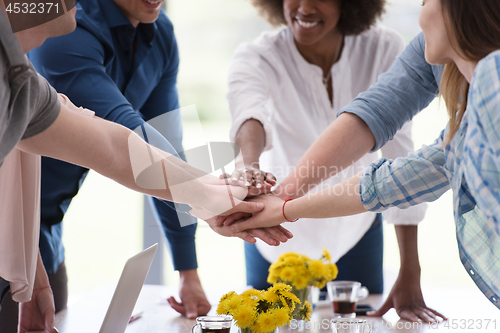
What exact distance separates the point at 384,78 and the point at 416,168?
404mm

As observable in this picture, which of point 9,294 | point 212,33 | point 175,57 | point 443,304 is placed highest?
point 212,33

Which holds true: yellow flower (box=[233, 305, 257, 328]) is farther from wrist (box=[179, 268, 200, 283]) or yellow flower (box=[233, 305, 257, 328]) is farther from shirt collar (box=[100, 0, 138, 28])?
shirt collar (box=[100, 0, 138, 28])

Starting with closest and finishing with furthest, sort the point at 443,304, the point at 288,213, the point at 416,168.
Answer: the point at 416,168 < the point at 288,213 < the point at 443,304

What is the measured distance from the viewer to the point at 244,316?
846 millimetres

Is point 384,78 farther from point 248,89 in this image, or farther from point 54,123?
point 54,123

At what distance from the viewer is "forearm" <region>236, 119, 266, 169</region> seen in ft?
4.37

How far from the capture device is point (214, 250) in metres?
3.46

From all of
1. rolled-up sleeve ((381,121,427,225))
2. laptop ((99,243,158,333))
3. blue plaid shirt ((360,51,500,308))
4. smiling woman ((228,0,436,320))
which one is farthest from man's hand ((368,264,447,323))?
laptop ((99,243,158,333))

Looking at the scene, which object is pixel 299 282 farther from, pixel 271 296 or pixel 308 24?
pixel 308 24

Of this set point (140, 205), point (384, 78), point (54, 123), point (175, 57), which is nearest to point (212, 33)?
point (140, 205)

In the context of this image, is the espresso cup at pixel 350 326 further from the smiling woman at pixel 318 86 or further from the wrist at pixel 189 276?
the smiling woman at pixel 318 86

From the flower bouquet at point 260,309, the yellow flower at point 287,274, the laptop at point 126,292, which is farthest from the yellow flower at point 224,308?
the yellow flower at point 287,274

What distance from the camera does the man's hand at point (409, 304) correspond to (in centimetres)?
117

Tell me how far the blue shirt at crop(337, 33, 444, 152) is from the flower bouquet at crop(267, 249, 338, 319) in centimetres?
35
